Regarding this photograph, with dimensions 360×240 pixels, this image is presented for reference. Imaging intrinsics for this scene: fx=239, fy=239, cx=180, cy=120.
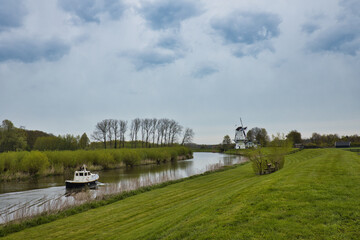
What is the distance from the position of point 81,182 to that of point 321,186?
87.2ft

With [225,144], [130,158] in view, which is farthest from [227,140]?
[130,158]

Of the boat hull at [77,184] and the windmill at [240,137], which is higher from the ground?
the windmill at [240,137]

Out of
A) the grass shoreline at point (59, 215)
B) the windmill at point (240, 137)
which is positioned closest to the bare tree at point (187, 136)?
the windmill at point (240, 137)

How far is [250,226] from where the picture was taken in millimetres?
6406

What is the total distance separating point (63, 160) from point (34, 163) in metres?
6.84

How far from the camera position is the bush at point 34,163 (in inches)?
1400

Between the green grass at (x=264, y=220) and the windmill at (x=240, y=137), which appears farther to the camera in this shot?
the windmill at (x=240, y=137)

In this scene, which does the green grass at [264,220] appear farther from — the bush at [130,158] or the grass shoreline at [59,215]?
the bush at [130,158]

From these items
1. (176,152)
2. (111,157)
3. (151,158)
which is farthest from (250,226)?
(176,152)

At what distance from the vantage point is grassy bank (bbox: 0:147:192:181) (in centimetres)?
3525

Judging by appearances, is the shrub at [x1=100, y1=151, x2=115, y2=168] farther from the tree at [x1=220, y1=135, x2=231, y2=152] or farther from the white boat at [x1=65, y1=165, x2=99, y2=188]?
the tree at [x1=220, y1=135, x2=231, y2=152]

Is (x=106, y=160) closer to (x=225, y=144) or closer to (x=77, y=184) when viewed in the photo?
(x=77, y=184)

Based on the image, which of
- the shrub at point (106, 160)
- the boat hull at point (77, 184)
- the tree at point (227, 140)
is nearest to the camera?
the boat hull at point (77, 184)

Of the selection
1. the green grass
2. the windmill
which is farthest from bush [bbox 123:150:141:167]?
the windmill
